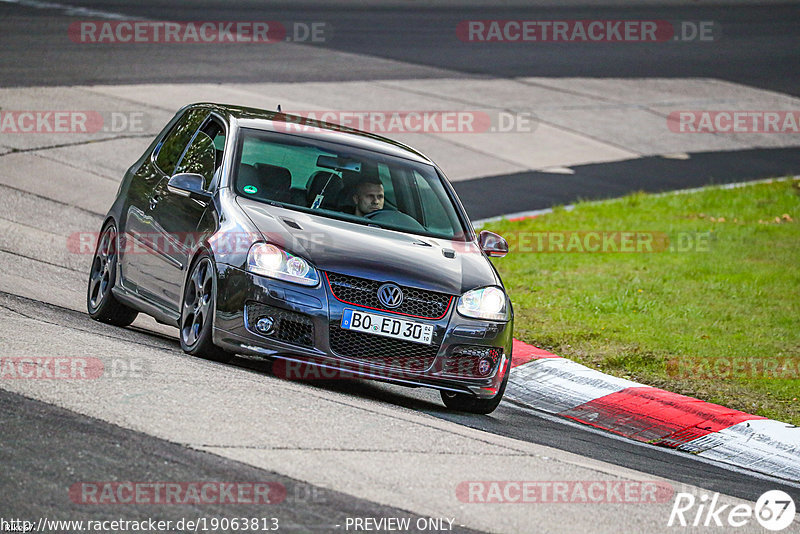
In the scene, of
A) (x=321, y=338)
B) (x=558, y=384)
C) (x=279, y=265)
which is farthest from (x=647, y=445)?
(x=279, y=265)

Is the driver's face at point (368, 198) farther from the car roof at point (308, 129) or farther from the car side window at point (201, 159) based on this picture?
the car side window at point (201, 159)

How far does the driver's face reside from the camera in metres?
8.55

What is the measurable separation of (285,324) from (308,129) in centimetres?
205

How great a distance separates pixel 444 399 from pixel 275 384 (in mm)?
1575

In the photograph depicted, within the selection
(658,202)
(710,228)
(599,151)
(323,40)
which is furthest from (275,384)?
(323,40)

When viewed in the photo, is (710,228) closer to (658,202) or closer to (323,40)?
(658,202)

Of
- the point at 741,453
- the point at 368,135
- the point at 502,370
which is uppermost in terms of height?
the point at 368,135

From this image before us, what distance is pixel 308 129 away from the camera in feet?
29.6

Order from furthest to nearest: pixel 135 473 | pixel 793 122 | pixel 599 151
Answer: pixel 793 122 → pixel 599 151 → pixel 135 473

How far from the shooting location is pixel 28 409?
20.0ft

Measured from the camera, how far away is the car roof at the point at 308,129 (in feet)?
29.1

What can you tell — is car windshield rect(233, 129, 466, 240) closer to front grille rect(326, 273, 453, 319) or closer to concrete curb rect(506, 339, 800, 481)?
front grille rect(326, 273, 453, 319)

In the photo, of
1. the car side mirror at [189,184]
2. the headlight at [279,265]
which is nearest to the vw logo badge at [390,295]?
the headlight at [279,265]

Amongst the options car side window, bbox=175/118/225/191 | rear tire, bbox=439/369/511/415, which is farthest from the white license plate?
car side window, bbox=175/118/225/191
